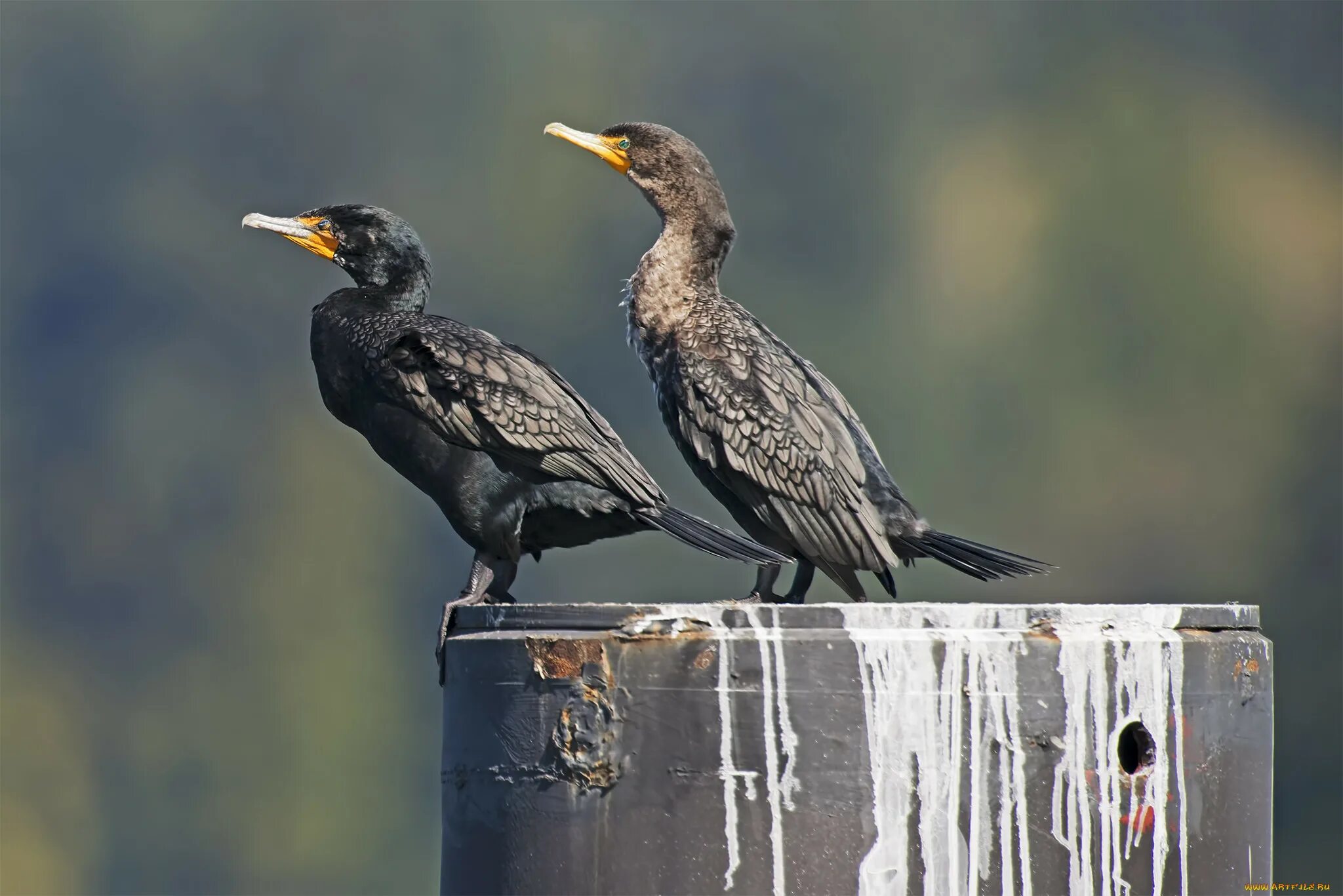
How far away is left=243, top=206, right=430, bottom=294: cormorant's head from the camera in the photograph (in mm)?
5656

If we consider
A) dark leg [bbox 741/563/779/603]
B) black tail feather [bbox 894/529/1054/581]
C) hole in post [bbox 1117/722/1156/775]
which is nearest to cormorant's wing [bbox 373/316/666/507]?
dark leg [bbox 741/563/779/603]

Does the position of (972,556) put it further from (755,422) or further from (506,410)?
(506,410)

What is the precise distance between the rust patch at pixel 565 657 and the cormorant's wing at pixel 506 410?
1492 mm

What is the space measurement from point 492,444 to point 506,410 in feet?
0.35

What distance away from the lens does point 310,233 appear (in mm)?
5801

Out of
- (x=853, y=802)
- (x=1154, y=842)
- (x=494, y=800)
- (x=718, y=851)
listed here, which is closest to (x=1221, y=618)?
(x=1154, y=842)

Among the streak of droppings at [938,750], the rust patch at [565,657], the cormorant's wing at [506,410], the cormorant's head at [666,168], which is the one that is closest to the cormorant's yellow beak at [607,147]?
the cormorant's head at [666,168]

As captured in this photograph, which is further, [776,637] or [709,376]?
[709,376]

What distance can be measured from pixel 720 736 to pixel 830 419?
2.37 metres

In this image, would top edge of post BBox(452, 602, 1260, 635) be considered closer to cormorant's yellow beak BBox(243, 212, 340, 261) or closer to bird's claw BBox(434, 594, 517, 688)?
bird's claw BBox(434, 594, 517, 688)

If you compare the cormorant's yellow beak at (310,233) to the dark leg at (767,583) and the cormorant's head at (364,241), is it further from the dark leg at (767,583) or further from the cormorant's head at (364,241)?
the dark leg at (767,583)

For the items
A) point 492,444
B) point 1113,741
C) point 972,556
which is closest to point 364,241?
point 492,444

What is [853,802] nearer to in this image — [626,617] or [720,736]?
[720,736]

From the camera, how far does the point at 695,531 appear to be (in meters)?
4.89
